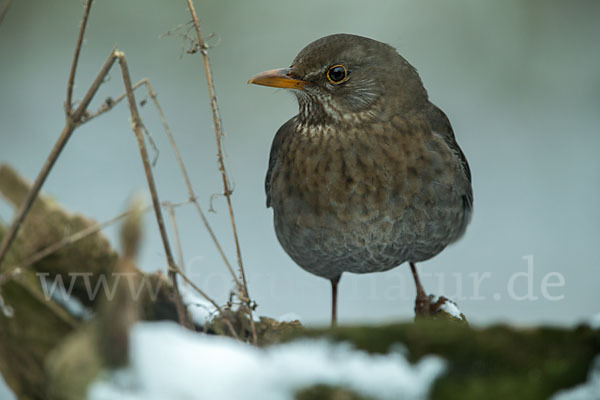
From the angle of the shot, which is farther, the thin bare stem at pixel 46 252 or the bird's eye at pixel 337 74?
the bird's eye at pixel 337 74

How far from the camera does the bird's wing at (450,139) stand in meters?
3.02

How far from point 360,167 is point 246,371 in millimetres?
1461

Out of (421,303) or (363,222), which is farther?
(421,303)

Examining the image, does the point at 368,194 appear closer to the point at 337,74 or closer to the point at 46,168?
the point at 337,74

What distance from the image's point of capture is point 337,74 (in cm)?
285

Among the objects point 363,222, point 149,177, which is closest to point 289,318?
point 363,222

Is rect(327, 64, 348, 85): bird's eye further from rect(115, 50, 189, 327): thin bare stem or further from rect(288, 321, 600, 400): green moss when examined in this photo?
rect(288, 321, 600, 400): green moss

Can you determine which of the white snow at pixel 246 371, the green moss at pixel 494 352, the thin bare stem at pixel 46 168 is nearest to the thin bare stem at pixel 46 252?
the thin bare stem at pixel 46 168

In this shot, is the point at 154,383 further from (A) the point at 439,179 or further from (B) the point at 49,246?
(A) the point at 439,179

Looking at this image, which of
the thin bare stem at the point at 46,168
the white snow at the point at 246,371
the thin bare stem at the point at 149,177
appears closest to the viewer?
the white snow at the point at 246,371

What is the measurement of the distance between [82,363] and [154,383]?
0.55 ft

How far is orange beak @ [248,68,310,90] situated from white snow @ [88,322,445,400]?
1553mm

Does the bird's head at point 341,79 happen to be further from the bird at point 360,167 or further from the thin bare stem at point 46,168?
the thin bare stem at point 46,168

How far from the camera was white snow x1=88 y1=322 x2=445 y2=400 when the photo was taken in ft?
4.49
